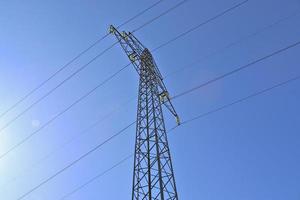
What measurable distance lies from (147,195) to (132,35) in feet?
42.5

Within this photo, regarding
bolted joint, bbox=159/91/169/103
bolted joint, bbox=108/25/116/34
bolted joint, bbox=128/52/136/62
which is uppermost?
bolted joint, bbox=108/25/116/34

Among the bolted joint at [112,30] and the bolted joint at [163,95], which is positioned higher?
the bolted joint at [112,30]

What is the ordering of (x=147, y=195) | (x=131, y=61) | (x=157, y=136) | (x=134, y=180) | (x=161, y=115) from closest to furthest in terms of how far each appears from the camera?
(x=147, y=195)
(x=134, y=180)
(x=157, y=136)
(x=161, y=115)
(x=131, y=61)

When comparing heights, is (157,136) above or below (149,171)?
above

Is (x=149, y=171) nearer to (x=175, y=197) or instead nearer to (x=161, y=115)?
(x=175, y=197)

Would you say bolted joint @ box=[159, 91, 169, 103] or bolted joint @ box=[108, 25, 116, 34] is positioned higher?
bolted joint @ box=[108, 25, 116, 34]

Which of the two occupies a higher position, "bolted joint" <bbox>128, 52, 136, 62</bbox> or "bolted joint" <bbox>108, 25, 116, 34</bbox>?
"bolted joint" <bbox>108, 25, 116, 34</bbox>

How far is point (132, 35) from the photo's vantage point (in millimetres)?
25453

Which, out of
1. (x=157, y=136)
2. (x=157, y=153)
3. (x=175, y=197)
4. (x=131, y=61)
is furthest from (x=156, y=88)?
(x=175, y=197)

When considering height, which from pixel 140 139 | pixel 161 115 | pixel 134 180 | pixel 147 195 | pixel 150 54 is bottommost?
pixel 147 195

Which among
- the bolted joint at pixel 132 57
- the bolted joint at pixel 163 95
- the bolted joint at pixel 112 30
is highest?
the bolted joint at pixel 112 30

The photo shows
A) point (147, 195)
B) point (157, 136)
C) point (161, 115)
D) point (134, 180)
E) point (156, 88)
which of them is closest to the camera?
point (147, 195)

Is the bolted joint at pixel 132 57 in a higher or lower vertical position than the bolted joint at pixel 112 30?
lower

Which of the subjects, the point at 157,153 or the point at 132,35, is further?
the point at 132,35
